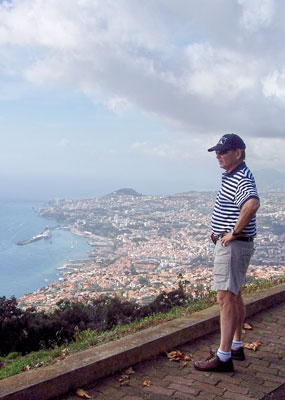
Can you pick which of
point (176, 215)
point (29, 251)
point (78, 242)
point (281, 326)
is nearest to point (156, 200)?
point (176, 215)

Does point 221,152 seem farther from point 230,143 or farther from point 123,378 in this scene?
point 123,378

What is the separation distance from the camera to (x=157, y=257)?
100 ft

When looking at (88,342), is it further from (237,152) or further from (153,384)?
(237,152)

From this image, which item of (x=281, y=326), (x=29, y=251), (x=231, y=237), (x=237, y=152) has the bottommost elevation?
(x=29, y=251)

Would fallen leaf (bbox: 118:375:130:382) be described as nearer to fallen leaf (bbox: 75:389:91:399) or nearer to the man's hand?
fallen leaf (bbox: 75:389:91:399)

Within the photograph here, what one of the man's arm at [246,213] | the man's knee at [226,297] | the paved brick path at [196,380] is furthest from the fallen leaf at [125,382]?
the man's arm at [246,213]

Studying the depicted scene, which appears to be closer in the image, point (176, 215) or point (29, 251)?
point (29, 251)

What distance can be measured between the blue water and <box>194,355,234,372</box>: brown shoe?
2119 centimetres

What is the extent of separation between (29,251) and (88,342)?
39889mm

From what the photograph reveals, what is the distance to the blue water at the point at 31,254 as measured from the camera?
28.5 metres

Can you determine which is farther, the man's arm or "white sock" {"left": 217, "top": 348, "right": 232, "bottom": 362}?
"white sock" {"left": 217, "top": 348, "right": 232, "bottom": 362}

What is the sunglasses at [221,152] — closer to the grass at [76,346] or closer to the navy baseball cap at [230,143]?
the navy baseball cap at [230,143]

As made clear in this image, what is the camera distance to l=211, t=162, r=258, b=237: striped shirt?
3547mm

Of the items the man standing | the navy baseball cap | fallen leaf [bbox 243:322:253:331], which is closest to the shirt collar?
the man standing
